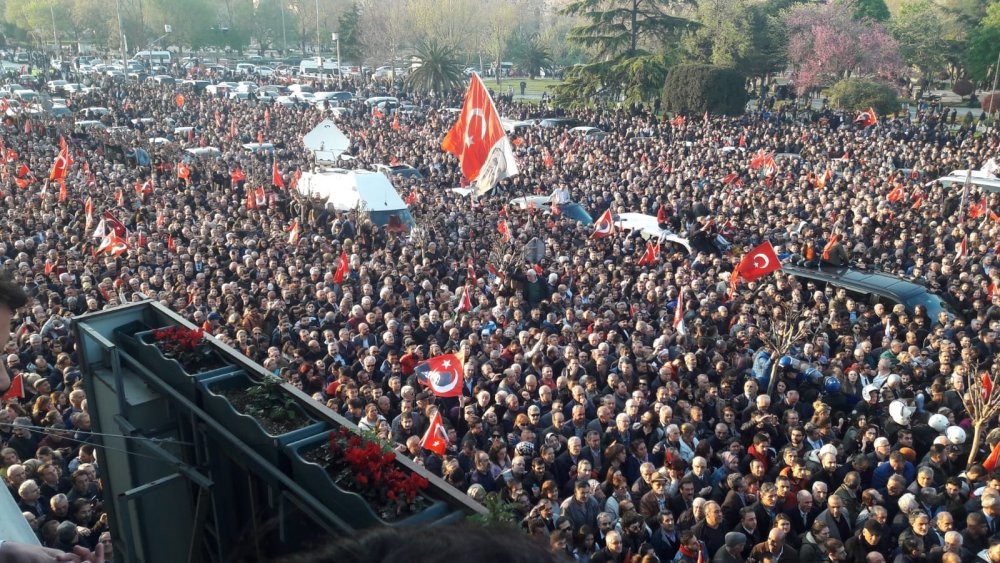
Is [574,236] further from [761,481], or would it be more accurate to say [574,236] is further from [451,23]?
[451,23]

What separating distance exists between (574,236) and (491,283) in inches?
197

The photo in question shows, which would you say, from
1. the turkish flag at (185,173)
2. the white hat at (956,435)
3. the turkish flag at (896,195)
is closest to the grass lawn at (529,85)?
the turkish flag at (185,173)

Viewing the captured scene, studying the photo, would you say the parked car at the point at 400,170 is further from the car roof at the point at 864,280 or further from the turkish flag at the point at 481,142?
the car roof at the point at 864,280

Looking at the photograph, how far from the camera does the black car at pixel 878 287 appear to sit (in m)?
11.8

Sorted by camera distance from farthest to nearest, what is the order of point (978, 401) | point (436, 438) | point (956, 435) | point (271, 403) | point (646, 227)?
point (646, 227) → point (978, 401) → point (956, 435) → point (436, 438) → point (271, 403)

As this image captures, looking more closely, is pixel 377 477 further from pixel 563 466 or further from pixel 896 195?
pixel 896 195

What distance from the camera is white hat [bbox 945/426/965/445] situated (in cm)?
752

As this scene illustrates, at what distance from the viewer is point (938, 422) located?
7.81 metres

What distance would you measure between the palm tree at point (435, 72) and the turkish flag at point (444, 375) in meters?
40.6

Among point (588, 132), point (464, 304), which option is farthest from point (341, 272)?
point (588, 132)

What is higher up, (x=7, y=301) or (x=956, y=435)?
(x=7, y=301)

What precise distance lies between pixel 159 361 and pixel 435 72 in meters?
43.4

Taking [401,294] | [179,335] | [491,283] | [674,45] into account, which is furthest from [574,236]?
[674,45]

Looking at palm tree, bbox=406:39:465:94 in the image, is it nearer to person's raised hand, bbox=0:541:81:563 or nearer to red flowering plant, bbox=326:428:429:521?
red flowering plant, bbox=326:428:429:521
